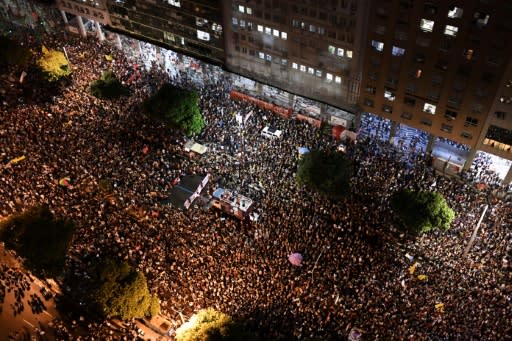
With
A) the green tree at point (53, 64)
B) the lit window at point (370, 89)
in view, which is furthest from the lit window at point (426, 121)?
the green tree at point (53, 64)

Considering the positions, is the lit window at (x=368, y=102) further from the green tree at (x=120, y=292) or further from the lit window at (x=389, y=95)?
the green tree at (x=120, y=292)

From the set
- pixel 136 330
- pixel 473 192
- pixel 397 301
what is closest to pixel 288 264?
pixel 397 301

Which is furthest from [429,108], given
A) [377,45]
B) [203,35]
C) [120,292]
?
[120,292]

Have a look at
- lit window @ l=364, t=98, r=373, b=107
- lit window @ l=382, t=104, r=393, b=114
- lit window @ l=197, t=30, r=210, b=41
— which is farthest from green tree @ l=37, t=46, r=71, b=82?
lit window @ l=382, t=104, r=393, b=114

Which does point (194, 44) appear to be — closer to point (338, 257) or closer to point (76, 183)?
point (76, 183)

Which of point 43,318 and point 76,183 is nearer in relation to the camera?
point 43,318

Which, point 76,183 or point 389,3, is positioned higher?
point 389,3
